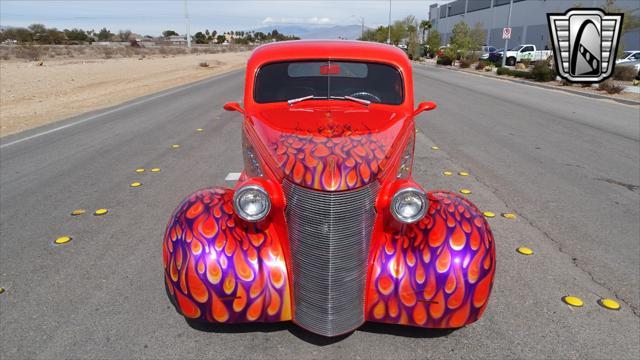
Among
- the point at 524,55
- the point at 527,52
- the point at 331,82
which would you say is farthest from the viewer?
the point at 527,52

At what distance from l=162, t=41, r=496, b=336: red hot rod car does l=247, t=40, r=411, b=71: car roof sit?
0.98 metres

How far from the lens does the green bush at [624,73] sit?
21734 mm

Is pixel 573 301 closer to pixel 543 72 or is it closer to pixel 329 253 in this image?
pixel 329 253

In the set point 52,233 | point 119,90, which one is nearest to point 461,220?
point 52,233

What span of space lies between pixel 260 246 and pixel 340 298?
1.89 ft

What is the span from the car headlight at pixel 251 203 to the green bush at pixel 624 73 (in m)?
25.7

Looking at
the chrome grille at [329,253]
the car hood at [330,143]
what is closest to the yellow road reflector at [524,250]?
the car hood at [330,143]

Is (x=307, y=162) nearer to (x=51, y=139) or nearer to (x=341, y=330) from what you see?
(x=341, y=330)

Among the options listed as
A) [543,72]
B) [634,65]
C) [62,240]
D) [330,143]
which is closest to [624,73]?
[634,65]

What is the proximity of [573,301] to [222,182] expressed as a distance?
13.6 feet

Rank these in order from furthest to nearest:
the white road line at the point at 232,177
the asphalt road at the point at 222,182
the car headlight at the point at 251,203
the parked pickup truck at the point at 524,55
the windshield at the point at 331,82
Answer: the parked pickup truck at the point at 524,55 < the white road line at the point at 232,177 < the windshield at the point at 331,82 < the asphalt road at the point at 222,182 < the car headlight at the point at 251,203

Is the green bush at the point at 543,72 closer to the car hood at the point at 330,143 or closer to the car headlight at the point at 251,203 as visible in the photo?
the car hood at the point at 330,143

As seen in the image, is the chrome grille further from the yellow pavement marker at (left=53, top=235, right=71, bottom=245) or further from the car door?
the car door

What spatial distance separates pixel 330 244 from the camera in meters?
2.29
